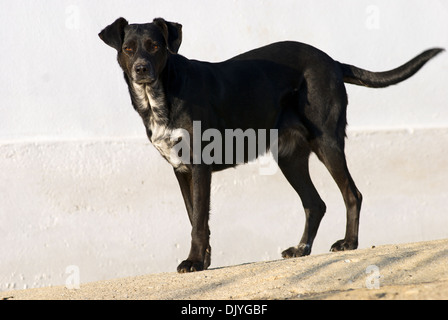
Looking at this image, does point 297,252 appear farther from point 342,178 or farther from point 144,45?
point 144,45

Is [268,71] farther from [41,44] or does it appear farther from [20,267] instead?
[20,267]

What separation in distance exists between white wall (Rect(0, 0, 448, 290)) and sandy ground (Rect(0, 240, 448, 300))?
2164 millimetres

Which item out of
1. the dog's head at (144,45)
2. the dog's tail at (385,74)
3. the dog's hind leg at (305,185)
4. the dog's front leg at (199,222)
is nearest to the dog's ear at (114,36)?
the dog's head at (144,45)

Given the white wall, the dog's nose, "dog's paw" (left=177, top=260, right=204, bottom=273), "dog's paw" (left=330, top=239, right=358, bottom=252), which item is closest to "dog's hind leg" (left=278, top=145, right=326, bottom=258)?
"dog's paw" (left=330, top=239, right=358, bottom=252)

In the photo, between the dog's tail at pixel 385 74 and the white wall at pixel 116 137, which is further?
the white wall at pixel 116 137

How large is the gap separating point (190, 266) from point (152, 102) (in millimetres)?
1056

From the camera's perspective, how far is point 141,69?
4.91m

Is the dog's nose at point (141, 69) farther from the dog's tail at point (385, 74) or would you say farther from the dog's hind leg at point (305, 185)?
the dog's tail at point (385, 74)

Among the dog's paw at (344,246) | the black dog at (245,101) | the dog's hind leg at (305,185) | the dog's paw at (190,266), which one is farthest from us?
the dog's hind leg at (305,185)

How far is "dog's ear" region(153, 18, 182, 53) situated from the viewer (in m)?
5.11

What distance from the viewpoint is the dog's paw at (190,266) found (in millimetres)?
4891

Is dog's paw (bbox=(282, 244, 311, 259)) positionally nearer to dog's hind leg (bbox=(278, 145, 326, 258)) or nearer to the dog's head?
dog's hind leg (bbox=(278, 145, 326, 258))

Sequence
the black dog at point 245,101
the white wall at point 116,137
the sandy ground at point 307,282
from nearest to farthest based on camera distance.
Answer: the sandy ground at point 307,282 → the black dog at point 245,101 → the white wall at point 116,137

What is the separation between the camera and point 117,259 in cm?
704
